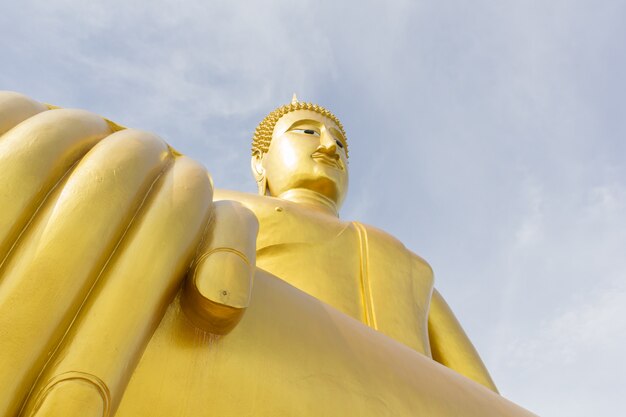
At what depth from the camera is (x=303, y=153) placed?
3551mm

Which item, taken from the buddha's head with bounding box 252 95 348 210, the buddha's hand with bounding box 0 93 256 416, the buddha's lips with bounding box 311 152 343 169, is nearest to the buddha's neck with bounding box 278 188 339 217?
the buddha's head with bounding box 252 95 348 210

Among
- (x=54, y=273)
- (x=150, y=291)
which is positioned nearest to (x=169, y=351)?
(x=150, y=291)

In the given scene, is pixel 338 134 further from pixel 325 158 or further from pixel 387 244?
pixel 387 244

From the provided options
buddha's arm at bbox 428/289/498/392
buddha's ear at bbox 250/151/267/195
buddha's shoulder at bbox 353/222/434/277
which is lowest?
buddha's arm at bbox 428/289/498/392

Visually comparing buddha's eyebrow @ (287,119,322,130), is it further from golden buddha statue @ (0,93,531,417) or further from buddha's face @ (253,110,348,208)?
golden buddha statue @ (0,93,531,417)

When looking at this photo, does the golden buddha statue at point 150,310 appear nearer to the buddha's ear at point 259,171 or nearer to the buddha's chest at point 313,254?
the buddha's chest at point 313,254

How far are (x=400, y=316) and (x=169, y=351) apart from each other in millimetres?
1692

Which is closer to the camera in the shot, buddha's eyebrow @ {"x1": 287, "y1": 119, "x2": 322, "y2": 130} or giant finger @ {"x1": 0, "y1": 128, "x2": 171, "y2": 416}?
giant finger @ {"x1": 0, "y1": 128, "x2": 171, "y2": 416}

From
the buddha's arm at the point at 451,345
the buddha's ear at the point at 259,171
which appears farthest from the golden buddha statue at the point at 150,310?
the buddha's ear at the point at 259,171

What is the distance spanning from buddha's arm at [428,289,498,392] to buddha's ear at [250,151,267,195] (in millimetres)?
1129

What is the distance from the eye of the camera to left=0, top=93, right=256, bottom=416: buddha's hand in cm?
96

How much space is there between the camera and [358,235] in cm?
304

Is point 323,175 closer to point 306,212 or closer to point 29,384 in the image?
point 306,212

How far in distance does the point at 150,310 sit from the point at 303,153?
253 cm
